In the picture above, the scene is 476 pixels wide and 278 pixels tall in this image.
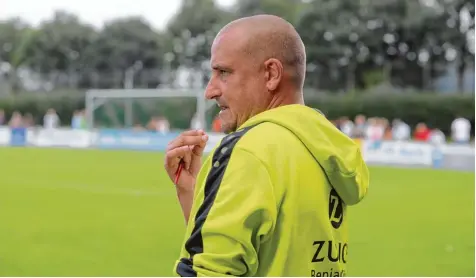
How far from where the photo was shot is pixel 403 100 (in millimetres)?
44500

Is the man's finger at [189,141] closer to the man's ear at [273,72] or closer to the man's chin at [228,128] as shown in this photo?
the man's chin at [228,128]

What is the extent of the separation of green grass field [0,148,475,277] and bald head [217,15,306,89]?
5807 millimetres

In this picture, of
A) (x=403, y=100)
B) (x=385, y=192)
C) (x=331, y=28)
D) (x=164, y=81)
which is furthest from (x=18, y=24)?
(x=385, y=192)

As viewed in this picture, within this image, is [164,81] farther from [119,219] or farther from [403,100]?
[119,219]

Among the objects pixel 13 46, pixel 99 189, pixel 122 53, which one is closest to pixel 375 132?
pixel 99 189

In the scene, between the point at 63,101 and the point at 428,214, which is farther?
the point at 63,101

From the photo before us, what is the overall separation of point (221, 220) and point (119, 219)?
31.9 feet

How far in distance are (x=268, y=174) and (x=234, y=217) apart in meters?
0.14

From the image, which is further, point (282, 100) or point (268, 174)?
point (282, 100)

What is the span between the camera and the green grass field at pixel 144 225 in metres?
8.05

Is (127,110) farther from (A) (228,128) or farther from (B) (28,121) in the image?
(A) (228,128)

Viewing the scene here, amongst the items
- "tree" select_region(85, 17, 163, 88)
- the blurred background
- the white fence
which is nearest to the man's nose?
the blurred background

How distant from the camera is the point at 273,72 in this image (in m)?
2.04

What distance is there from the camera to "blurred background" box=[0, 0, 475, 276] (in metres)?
9.39
